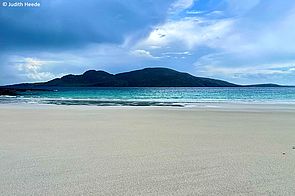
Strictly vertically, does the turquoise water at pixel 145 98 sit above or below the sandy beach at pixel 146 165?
below

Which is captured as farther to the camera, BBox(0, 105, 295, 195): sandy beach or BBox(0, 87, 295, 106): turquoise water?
BBox(0, 87, 295, 106): turquoise water

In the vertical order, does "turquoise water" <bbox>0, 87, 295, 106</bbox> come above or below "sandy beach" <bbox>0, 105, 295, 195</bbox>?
below

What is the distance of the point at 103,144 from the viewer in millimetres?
7633

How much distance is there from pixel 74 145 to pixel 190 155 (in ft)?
8.71

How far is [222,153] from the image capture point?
→ 21.7 ft

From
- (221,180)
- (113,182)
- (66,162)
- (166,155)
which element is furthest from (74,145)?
(221,180)

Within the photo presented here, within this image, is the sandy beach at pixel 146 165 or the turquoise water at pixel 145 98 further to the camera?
the turquoise water at pixel 145 98

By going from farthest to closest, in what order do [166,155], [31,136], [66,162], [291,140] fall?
[31,136]
[291,140]
[166,155]
[66,162]

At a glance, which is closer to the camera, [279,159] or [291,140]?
[279,159]

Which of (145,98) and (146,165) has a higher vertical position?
(146,165)

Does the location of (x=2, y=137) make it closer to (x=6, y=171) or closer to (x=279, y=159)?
(x=6, y=171)

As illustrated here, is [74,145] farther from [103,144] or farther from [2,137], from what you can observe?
[2,137]

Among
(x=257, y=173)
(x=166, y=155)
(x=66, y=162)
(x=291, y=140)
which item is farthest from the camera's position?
(x=291, y=140)

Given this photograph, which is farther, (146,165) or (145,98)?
(145,98)
